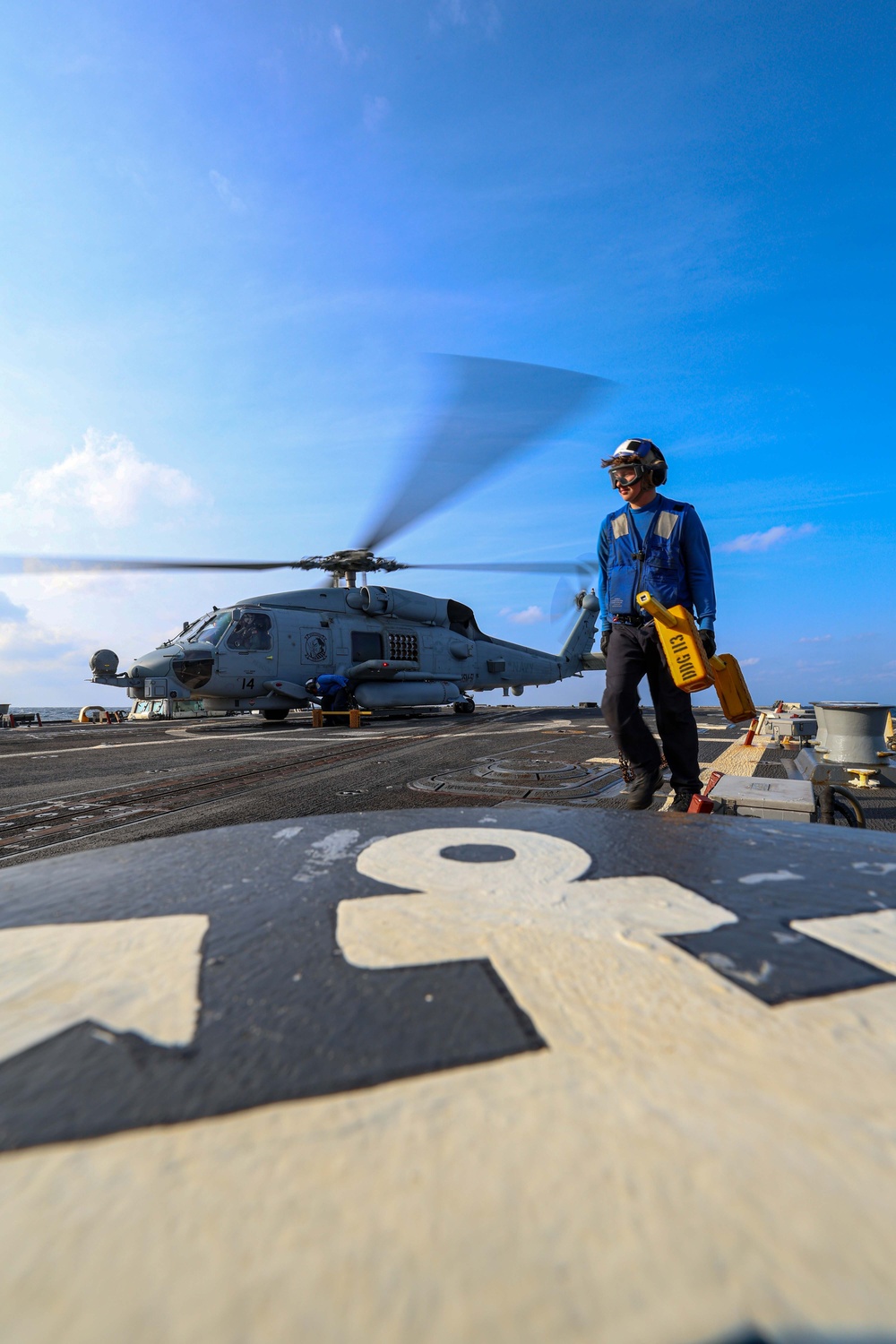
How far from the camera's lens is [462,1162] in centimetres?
44

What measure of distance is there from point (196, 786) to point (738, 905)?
428cm

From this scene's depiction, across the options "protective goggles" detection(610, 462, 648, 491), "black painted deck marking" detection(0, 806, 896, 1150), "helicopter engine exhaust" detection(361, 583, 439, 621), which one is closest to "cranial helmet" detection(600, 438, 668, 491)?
"protective goggles" detection(610, 462, 648, 491)

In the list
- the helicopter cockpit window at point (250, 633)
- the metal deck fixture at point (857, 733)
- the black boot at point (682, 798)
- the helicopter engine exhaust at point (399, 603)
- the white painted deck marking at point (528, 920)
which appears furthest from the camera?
the helicopter engine exhaust at point (399, 603)

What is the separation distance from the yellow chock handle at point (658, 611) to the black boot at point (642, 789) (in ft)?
2.30

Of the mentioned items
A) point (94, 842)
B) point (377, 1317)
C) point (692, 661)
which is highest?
point (692, 661)

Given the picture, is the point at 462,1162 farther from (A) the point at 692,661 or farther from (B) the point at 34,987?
(A) the point at 692,661

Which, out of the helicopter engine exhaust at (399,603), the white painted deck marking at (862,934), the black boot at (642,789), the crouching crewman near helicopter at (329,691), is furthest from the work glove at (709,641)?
the helicopter engine exhaust at (399,603)

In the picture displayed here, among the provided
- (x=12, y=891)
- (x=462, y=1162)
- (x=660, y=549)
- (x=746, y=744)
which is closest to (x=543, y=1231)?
(x=462, y=1162)

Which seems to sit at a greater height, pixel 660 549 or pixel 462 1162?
pixel 660 549

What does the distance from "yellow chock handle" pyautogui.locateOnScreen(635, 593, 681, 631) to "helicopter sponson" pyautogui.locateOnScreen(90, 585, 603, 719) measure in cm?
1097

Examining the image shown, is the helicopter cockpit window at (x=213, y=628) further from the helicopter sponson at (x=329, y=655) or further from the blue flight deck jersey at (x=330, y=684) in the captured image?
the blue flight deck jersey at (x=330, y=684)

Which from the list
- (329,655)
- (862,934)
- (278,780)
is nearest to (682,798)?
(862,934)

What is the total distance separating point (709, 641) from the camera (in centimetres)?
295

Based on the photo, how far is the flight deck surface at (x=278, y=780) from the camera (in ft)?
11.0
